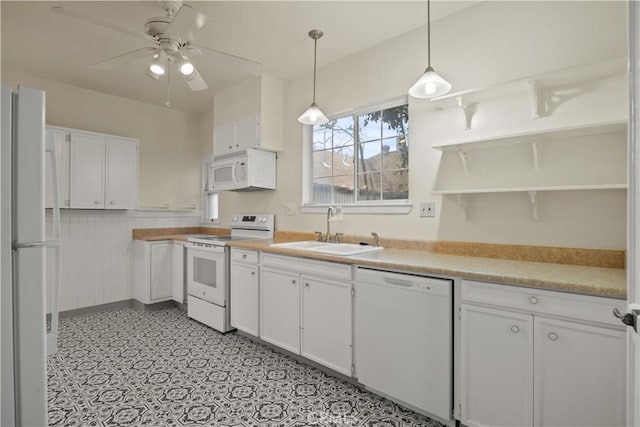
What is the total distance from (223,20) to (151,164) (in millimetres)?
2630

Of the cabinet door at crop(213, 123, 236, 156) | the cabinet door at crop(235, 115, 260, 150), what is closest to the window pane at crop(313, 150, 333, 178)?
the cabinet door at crop(235, 115, 260, 150)

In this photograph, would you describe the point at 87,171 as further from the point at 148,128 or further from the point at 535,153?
the point at 535,153

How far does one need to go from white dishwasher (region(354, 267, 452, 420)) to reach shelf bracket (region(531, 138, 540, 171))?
0.94 metres

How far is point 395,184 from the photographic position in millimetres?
2838

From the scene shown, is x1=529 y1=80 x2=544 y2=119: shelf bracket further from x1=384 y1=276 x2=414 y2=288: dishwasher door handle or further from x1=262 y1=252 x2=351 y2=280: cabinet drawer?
x1=262 y1=252 x2=351 y2=280: cabinet drawer

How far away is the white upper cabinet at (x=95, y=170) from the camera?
137 inches

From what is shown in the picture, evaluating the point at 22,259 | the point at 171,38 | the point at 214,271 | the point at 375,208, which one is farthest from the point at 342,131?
the point at 22,259

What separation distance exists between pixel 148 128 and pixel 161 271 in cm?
195

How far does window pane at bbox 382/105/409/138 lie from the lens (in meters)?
2.77

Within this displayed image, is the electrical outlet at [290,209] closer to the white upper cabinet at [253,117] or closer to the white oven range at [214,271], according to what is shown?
the white oven range at [214,271]

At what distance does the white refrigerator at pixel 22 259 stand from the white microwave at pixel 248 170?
2382 millimetres

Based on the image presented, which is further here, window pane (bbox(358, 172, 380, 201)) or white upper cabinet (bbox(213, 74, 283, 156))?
white upper cabinet (bbox(213, 74, 283, 156))

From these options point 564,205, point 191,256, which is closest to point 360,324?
point 564,205

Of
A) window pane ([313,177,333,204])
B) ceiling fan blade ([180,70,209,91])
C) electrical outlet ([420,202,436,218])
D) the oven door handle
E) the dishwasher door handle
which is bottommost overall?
the dishwasher door handle
